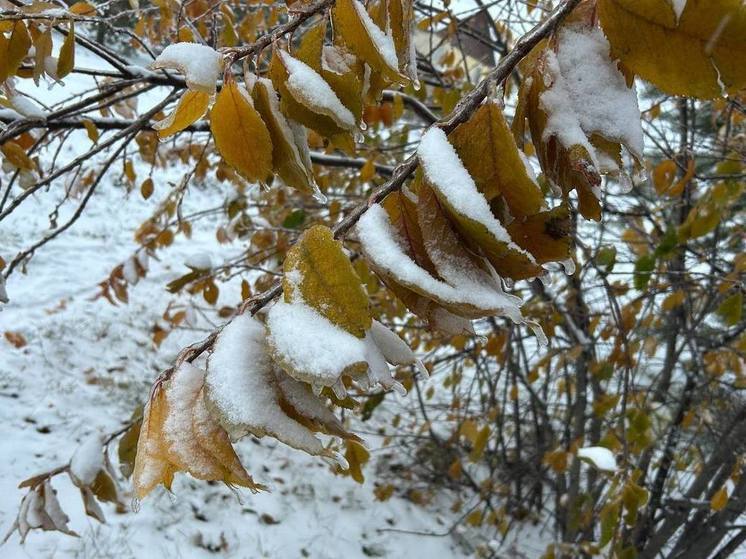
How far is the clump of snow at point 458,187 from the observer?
32 centimetres

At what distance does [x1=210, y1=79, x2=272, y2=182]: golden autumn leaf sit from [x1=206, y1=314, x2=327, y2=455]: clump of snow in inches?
5.4

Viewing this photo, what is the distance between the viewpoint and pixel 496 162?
14.2 inches

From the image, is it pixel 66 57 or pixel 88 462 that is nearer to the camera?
pixel 66 57

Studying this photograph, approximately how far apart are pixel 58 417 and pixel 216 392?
3.55 metres

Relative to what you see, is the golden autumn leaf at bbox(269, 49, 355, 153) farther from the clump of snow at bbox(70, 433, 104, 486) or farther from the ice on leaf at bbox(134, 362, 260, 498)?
the clump of snow at bbox(70, 433, 104, 486)

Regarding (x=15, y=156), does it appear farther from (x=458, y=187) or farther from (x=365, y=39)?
(x=458, y=187)

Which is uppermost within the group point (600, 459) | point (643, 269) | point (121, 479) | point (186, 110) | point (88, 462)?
point (643, 269)

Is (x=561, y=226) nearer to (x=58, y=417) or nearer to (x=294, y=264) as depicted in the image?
(x=294, y=264)

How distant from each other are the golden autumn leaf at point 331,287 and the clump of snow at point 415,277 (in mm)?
18

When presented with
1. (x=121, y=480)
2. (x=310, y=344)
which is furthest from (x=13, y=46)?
(x=121, y=480)

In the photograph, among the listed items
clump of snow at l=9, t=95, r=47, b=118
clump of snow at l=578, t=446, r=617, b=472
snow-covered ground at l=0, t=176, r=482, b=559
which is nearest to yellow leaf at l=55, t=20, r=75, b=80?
clump of snow at l=9, t=95, r=47, b=118

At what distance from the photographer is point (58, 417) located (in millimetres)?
3309

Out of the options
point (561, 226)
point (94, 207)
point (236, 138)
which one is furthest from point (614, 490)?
point (94, 207)

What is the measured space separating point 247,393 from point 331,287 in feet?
0.29
